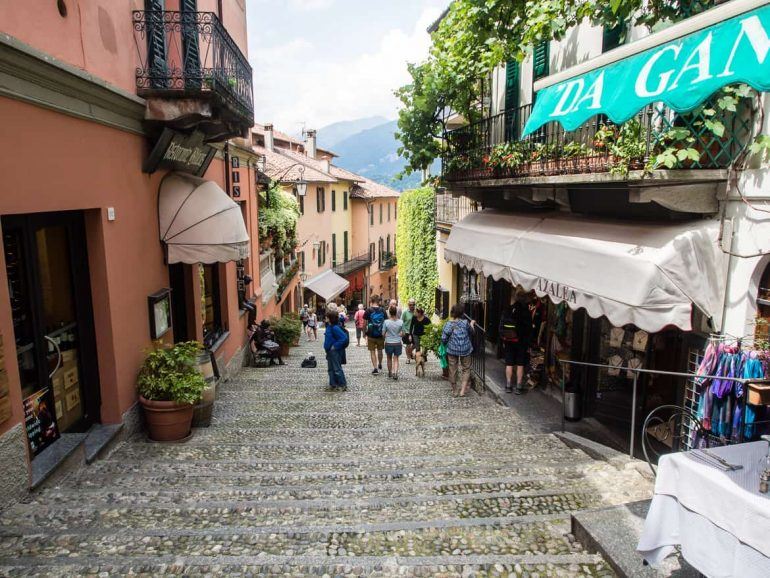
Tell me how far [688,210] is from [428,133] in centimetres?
679

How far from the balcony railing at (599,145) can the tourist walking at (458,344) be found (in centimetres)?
274

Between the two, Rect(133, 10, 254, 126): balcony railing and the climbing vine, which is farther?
the climbing vine

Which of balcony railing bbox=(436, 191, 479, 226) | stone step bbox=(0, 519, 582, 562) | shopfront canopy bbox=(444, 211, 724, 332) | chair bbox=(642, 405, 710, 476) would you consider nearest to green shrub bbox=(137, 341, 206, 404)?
stone step bbox=(0, 519, 582, 562)

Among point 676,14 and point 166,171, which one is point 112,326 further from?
point 676,14

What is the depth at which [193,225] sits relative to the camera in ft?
27.9

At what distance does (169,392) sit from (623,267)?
19.3 feet

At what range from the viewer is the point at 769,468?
346 cm

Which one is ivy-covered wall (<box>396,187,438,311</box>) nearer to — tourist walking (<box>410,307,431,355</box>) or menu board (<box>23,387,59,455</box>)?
tourist walking (<box>410,307,431,355</box>)

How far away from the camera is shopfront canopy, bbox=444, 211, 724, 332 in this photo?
6.03m

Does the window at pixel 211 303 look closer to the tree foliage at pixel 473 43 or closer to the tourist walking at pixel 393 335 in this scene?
the tourist walking at pixel 393 335

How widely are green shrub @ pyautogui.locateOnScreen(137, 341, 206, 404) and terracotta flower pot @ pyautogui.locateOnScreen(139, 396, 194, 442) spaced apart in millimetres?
92

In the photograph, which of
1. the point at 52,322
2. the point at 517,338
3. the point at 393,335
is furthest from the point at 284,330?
the point at 52,322

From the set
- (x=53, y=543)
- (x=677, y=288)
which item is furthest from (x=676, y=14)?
(x=53, y=543)

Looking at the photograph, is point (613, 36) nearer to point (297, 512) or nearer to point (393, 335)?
point (393, 335)
